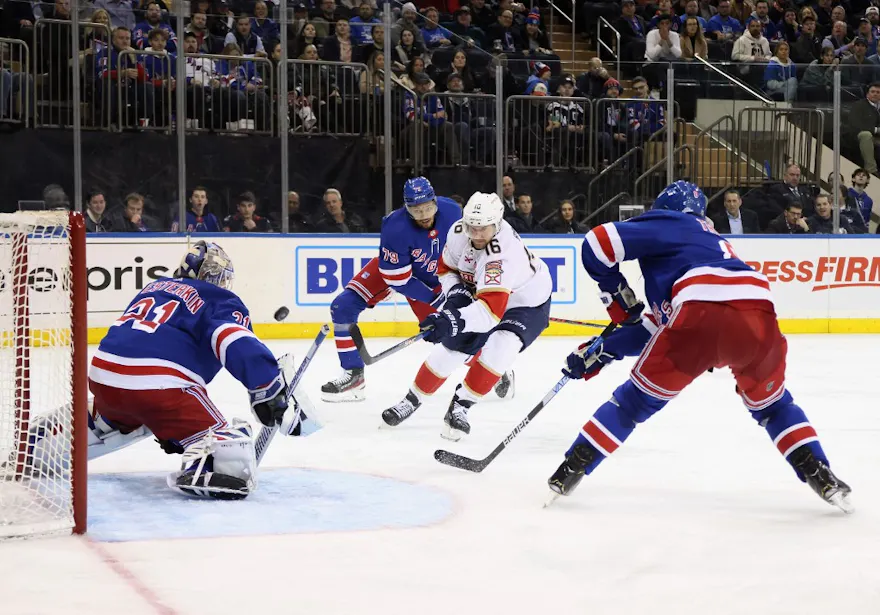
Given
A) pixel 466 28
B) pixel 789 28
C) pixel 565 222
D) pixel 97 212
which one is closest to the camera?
pixel 97 212

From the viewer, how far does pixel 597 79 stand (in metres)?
10.8

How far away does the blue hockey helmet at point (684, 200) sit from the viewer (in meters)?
3.67

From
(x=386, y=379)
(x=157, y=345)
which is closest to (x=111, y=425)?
(x=157, y=345)

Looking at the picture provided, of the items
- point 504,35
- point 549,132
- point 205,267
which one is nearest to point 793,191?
point 549,132

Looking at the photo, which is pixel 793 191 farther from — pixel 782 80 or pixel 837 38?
pixel 837 38

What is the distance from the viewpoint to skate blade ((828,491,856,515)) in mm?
3463

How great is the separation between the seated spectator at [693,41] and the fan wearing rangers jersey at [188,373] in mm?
9140

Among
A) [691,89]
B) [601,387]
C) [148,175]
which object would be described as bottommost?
[601,387]

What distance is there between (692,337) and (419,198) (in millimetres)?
2586

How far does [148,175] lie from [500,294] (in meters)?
4.18

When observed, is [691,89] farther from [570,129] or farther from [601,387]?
[601,387]

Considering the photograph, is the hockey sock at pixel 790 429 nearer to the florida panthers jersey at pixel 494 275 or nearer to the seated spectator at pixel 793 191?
the florida panthers jersey at pixel 494 275

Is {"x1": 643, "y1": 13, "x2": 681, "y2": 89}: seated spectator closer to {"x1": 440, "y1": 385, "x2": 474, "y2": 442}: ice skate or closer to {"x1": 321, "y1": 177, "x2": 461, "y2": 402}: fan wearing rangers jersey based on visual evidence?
{"x1": 321, "y1": 177, "x2": 461, "y2": 402}: fan wearing rangers jersey

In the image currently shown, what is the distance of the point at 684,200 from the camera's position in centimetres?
367
